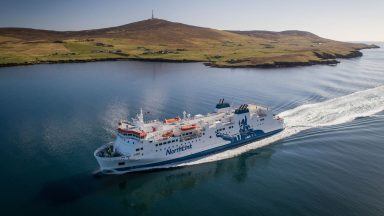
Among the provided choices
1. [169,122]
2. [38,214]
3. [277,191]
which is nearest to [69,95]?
[169,122]

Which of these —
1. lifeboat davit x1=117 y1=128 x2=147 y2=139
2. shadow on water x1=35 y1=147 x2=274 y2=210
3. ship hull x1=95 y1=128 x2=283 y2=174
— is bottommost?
shadow on water x1=35 y1=147 x2=274 y2=210

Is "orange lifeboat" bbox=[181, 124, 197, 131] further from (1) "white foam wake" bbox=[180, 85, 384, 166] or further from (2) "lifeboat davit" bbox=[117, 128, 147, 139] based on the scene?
(2) "lifeboat davit" bbox=[117, 128, 147, 139]

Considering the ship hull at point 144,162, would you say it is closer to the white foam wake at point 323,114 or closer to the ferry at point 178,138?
the ferry at point 178,138

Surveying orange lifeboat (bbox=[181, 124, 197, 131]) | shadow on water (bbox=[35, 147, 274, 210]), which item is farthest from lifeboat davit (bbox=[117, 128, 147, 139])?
orange lifeboat (bbox=[181, 124, 197, 131])

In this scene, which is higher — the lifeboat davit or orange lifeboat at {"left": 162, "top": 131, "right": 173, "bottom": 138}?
the lifeboat davit

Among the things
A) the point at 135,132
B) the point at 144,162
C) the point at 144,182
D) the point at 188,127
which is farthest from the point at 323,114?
the point at 144,182

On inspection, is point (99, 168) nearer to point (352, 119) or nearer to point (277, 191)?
point (277, 191)

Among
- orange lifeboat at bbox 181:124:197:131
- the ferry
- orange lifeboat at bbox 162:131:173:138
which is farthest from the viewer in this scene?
orange lifeboat at bbox 181:124:197:131
